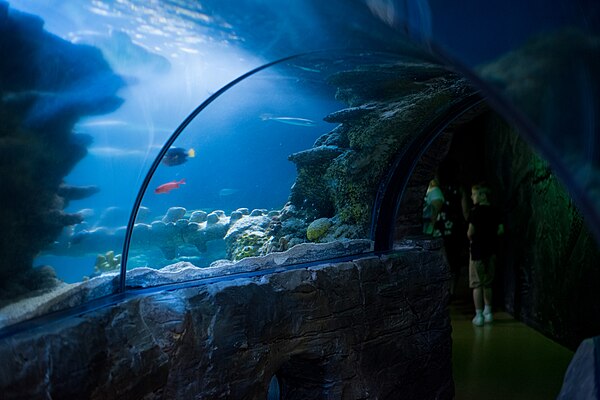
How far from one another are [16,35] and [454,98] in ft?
10.3

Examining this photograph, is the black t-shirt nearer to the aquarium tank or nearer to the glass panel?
the aquarium tank

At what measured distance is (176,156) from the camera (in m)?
3.02

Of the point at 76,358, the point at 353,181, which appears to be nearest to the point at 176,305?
the point at 76,358

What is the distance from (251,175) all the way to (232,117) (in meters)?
0.48

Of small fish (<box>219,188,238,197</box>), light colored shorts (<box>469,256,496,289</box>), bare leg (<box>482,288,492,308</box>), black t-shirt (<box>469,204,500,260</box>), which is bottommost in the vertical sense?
bare leg (<box>482,288,492,308</box>)

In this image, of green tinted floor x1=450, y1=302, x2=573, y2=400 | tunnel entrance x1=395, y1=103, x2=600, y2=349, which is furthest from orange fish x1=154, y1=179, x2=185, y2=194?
green tinted floor x1=450, y1=302, x2=573, y2=400

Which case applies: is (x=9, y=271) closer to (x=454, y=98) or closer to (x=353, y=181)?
(x=353, y=181)

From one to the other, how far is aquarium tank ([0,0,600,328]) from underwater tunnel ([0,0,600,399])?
11mm

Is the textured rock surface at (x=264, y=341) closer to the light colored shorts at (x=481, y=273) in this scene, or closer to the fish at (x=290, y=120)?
the fish at (x=290, y=120)

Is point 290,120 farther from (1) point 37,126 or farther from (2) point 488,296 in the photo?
(2) point 488,296

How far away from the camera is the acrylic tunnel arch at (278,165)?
120 inches

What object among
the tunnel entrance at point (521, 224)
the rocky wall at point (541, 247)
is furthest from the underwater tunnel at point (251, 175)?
the rocky wall at point (541, 247)

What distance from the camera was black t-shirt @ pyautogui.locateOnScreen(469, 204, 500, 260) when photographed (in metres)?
7.21

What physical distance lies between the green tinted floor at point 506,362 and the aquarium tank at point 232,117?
1.95 metres
